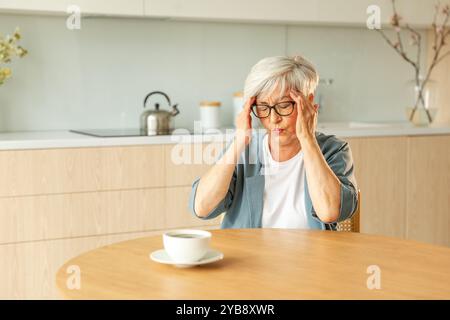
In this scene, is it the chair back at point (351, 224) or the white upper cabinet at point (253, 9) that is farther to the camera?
the white upper cabinet at point (253, 9)

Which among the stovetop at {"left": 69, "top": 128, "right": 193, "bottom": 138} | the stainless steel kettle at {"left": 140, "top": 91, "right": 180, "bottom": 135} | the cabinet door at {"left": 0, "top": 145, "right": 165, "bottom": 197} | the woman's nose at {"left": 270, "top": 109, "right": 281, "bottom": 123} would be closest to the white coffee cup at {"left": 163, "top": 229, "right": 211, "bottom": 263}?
the woman's nose at {"left": 270, "top": 109, "right": 281, "bottom": 123}

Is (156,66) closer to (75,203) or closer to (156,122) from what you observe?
(156,122)

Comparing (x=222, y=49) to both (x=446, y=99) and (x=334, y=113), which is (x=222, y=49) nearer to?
(x=334, y=113)

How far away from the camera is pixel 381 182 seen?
13.7ft

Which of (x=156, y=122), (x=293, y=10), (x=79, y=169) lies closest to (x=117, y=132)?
(x=156, y=122)

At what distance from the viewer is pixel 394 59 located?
4844 mm

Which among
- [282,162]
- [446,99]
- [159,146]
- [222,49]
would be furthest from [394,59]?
[282,162]

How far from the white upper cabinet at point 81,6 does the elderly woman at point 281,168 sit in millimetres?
1555

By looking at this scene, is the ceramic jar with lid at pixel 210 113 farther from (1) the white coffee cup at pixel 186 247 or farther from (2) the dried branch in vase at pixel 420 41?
(1) the white coffee cup at pixel 186 247

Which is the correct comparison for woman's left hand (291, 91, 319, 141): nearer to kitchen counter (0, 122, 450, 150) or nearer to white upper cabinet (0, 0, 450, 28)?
kitchen counter (0, 122, 450, 150)

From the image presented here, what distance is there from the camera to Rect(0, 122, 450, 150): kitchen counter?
3.32 meters

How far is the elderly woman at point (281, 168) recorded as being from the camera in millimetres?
2172

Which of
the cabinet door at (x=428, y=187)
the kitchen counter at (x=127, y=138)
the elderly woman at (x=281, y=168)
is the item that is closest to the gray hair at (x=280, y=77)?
the elderly woman at (x=281, y=168)
